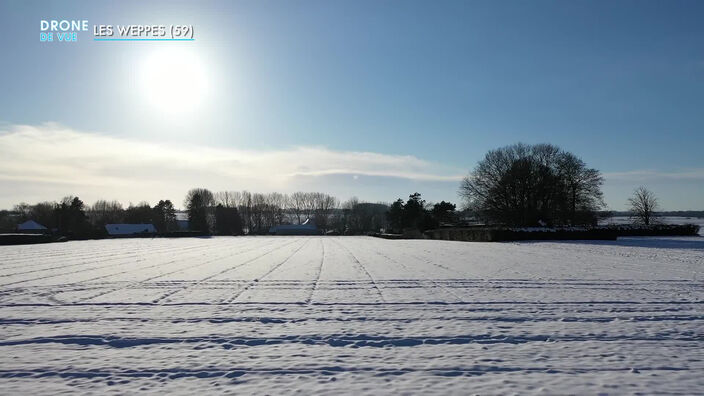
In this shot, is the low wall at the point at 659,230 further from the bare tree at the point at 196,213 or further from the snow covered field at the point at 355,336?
the bare tree at the point at 196,213

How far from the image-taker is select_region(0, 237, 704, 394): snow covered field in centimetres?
562

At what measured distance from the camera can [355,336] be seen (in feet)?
25.0

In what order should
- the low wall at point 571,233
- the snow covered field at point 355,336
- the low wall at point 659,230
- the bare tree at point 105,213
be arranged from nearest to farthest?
the snow covered field at point 355,336 < the low wall at point 571,233 < the low wall at point 659,230 < the bare tree at point 105,213

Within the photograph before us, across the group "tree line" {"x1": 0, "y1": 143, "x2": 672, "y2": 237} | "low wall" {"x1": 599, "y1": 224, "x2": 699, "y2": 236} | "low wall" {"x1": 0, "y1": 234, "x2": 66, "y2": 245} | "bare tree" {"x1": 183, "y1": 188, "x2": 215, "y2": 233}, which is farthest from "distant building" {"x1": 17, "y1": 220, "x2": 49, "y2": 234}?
"low wall" {"x1": 599, "y1": 224, "x2": 699, "y2": 236}

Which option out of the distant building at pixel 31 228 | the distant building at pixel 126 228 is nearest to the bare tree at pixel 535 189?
the distant building at pixel 126 228

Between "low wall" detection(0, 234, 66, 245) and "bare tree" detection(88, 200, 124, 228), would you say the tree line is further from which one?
"low wall" detection(0, 234, 66, 245)

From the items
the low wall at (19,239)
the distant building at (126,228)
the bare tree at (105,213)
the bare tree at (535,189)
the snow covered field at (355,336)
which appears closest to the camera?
the snow covered field at (355,336)

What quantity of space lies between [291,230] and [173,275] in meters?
90.6

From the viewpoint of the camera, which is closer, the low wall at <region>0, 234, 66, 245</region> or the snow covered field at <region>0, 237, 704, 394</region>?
the snow covered field at <region>0, 237, 704, 394</region>

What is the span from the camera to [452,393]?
17.1ft

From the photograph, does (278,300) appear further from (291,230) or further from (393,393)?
(291,230)

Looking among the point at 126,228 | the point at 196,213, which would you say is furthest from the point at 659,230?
the point at 126,228

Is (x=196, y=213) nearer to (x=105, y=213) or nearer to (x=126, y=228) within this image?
(x=126, y=228)

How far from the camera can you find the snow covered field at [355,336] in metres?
5.62
